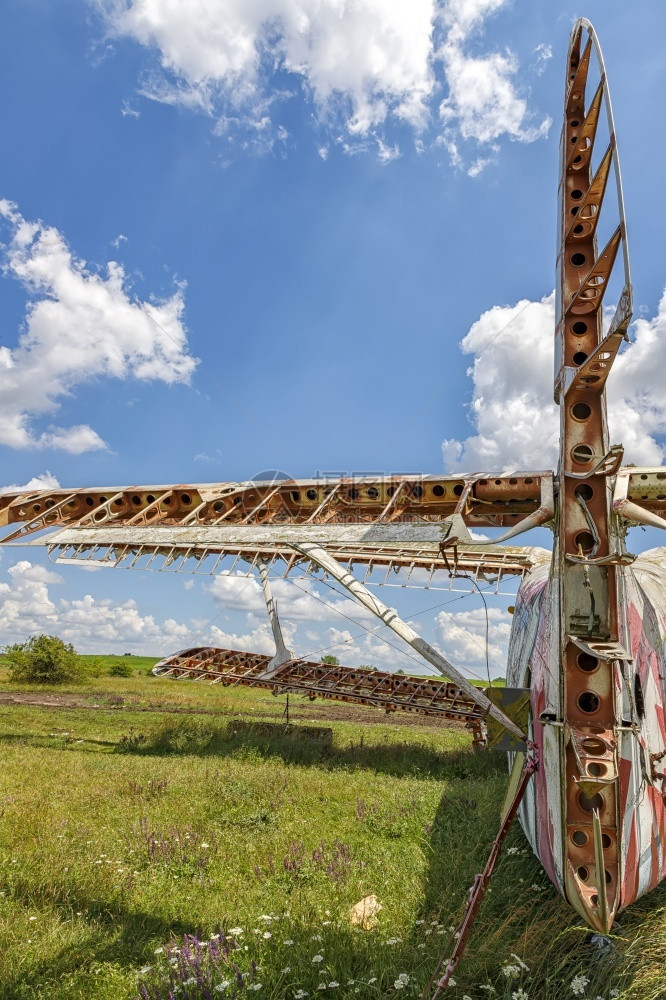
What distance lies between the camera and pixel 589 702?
405 cm

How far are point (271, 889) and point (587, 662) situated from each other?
4369 mm

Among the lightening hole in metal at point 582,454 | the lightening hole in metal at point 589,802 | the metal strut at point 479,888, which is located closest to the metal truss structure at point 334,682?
the metal strut at point 479,888

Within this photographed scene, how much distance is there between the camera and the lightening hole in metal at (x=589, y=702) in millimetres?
4023

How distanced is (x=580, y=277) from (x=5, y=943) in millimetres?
7528

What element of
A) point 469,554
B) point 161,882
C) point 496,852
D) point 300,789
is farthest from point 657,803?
point 469,554

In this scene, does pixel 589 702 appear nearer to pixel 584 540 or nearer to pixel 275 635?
pixel 584 540

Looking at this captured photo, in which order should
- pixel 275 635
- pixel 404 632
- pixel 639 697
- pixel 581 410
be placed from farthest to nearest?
pixel 275 635 < pixel 404 632 < pixel 639 697 < pixel 581 410

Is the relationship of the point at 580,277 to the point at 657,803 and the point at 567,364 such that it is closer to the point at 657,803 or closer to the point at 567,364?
the point at 567,364

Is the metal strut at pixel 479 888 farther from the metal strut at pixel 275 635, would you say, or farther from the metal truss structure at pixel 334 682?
the metal strut at pixel 275 635

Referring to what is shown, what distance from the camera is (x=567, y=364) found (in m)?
4.46

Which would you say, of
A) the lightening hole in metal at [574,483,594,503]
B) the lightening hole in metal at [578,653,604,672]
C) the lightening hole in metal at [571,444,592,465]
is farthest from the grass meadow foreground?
the lightening hole in metal at [571,444,592,465]

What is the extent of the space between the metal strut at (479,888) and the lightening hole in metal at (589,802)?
0.38 m

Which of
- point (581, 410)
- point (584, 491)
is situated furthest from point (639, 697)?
point (581, 410)

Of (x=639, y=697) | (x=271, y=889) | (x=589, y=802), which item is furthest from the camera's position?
(x=271, y=889)
